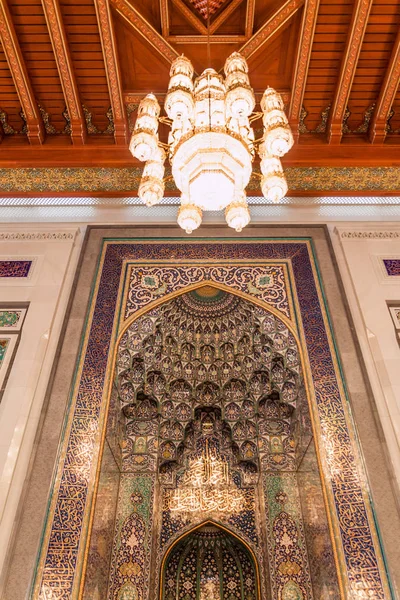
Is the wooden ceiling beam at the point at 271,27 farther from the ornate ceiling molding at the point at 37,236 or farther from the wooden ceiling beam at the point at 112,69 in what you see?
the ornate ceiling molding at the point at 37,236

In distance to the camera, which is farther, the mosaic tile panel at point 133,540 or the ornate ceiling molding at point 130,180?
the ornate ceiling molding at point 130,180

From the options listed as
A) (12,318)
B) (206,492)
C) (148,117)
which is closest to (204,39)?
(148,117)

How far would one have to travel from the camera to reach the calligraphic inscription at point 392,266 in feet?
12.0

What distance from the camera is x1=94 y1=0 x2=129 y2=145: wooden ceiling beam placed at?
3.35 meters

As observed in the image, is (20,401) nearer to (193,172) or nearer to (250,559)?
(193,172)

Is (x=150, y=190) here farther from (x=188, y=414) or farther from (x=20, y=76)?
(x=188, y=414)

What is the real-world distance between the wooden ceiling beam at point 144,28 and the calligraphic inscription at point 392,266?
7.34ft

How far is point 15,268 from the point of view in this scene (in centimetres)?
372

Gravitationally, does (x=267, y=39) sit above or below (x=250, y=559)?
above

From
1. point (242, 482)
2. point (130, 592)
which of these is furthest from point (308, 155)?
point (130, 592)

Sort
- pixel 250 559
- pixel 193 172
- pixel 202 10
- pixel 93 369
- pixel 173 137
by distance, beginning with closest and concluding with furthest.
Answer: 1. pixel 193 172
2. pixel 173 137
3. pixel 93 369
4. pixel 202 10
5. pixel 250 559

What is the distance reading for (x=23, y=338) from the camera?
10.8ft

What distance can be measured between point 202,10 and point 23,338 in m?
2.63

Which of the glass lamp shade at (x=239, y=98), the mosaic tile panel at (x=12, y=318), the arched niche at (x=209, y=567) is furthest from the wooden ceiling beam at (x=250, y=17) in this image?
the arched niche at (x=209, y=567)
